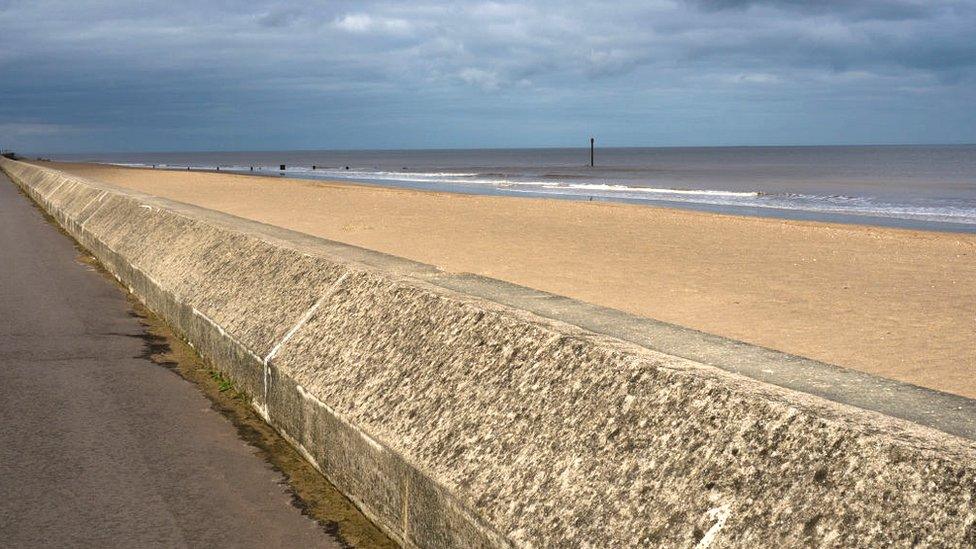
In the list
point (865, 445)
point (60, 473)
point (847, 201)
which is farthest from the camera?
point (847, 201)

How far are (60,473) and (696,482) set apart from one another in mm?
2719

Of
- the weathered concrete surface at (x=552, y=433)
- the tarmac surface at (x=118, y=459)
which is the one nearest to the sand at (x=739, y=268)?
the weathered concrete surface at (x=552, y=433)

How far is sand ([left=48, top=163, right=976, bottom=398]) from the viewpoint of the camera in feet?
26.7

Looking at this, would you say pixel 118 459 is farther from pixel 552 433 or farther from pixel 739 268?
pixel 739 268

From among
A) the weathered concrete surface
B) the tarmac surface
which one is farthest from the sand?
the tarmac surface

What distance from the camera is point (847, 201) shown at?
3850cm

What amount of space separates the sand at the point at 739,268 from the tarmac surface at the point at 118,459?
4709 mm

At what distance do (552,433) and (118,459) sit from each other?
7.13 ft

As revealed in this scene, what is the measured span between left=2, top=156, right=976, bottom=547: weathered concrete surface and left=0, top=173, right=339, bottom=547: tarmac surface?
12.6 inches

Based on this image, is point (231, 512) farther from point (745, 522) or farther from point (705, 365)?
point (745, 522)

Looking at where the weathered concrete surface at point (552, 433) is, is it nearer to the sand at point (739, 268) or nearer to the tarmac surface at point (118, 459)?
the tarmac surface at point (118, 459)

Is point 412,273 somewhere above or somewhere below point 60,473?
above

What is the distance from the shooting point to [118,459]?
402 cm

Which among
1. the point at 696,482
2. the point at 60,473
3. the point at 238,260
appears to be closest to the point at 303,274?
the point at 238,260
